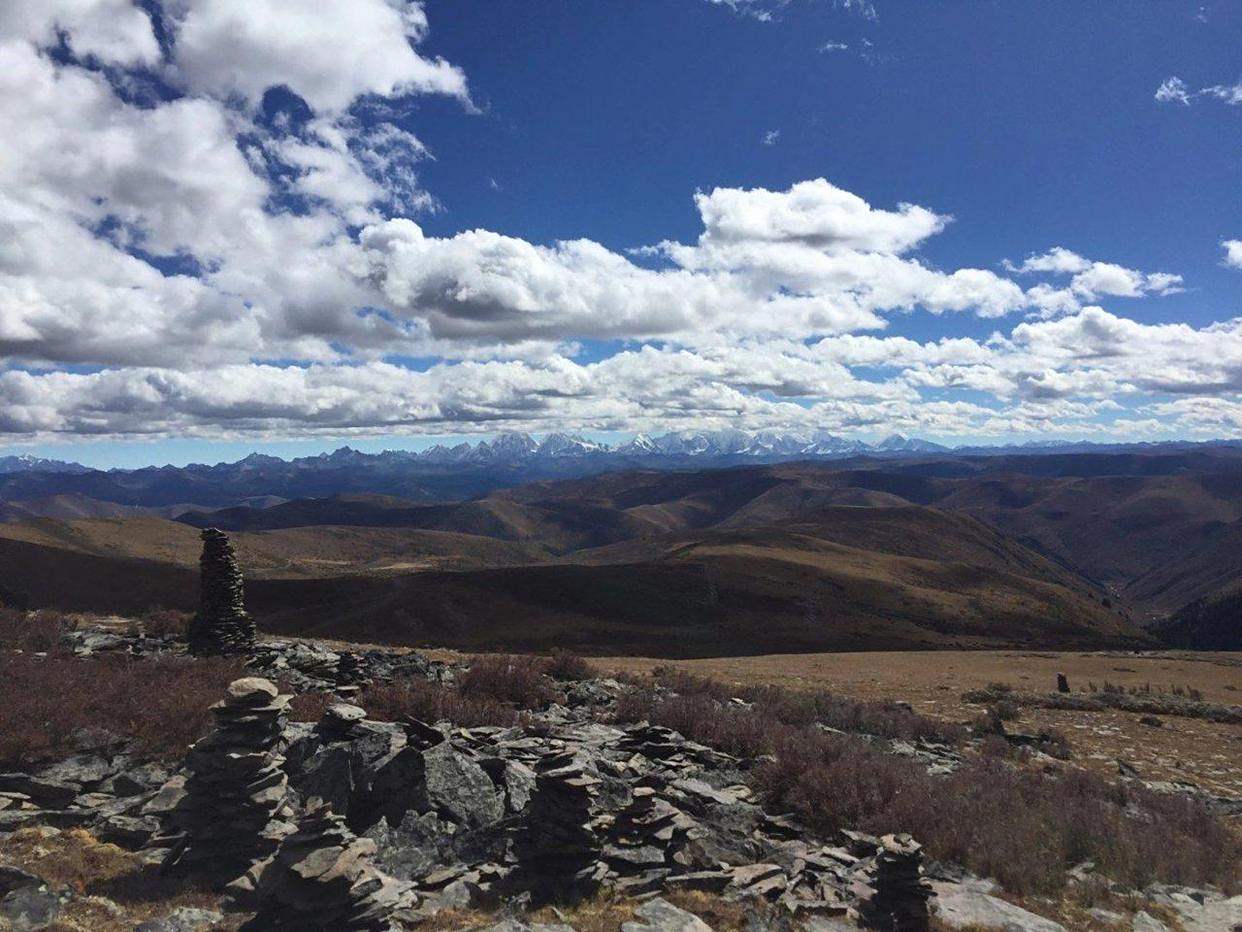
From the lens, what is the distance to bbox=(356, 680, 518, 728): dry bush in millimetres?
13570

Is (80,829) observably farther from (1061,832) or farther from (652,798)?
(1061,832)

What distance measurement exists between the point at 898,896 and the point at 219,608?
18.4 m

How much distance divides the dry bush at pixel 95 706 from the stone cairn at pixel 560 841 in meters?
6.16

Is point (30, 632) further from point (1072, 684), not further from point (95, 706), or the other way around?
point (1072, 684)

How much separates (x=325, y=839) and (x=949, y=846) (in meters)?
8.21

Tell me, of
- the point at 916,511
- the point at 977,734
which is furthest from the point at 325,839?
the point at 916,511

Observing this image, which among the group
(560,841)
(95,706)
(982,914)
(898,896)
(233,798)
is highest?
(95,706)

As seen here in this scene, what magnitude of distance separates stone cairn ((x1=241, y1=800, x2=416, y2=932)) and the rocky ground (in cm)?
2

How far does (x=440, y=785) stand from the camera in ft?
32.7

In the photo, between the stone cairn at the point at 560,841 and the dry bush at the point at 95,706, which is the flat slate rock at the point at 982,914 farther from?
the dry bush at the point at 95,706

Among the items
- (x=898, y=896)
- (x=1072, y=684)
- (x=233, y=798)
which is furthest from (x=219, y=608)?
(x=1072, y=684)

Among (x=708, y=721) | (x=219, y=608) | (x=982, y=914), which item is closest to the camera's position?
(x=982, y=914)

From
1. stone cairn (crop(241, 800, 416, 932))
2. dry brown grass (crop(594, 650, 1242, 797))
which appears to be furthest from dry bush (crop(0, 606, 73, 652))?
dry brown grass (crop(594, 650, 1242, 797))

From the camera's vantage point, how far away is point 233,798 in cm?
873
